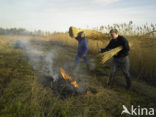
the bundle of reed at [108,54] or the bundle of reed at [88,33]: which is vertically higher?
the bundle of reed at [88,33]

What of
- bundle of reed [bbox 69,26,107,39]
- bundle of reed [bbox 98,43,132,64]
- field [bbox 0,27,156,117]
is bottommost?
field [bbox 0,27,156,117]

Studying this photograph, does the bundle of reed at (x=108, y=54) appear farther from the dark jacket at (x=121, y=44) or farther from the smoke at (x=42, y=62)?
the smoke at (x=42, y=62)

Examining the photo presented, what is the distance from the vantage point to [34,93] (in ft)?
10.8

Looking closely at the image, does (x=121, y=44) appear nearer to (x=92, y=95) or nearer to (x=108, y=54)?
(x=108, y=54)

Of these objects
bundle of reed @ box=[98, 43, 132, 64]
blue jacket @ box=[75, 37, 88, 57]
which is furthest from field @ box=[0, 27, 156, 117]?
blue jacket @ box=[75, 37, 88, 57]

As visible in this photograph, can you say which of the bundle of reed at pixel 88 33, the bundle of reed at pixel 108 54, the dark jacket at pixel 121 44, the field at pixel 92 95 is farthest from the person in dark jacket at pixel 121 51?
the bundle of reed at pixel 88 33

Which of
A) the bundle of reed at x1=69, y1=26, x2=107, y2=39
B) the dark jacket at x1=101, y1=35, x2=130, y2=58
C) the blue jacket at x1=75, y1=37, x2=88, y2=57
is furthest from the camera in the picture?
the blue jacket at x1=75, y1=37, x2=88, y2=57

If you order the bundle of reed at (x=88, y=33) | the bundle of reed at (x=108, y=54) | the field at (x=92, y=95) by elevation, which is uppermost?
the bundle of reed at (x=88, y=33)

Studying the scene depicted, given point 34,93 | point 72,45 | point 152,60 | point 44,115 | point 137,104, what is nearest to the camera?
point 44,115

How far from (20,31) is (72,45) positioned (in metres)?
18.5

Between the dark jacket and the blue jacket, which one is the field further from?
the blue jacket

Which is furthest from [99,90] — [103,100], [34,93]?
[34,93]

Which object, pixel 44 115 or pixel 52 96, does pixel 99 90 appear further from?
pixel 44 115

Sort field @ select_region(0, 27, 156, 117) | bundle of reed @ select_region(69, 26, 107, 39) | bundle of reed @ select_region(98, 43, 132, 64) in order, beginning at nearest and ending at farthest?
field @ select_region(0, 27, 156, 117)
bundle of reed @ select_region(98, 43, 132, 64)
bundle of reed @ select_region(69, 26, 107, 39)
